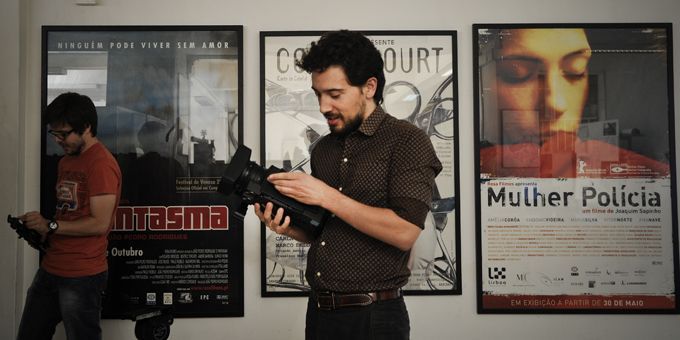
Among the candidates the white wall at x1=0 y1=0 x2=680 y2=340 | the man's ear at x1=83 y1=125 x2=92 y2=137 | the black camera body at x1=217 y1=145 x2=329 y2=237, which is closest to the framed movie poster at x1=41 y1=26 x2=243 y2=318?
the white wall at x1=0 y1=0 x2=680 y2=340

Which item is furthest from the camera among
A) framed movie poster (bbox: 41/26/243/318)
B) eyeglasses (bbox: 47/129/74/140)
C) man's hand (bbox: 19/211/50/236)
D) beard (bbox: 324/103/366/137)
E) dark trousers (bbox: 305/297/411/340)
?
framed movie poster (bbox: 41/26/243/318)

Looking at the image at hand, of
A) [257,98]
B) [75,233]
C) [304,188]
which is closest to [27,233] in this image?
[75,233]

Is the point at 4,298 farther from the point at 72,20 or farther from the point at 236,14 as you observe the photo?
the point at 236,14

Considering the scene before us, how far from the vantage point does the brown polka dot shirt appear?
4.47 ft

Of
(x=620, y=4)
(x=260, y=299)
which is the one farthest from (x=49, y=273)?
(x=620, y=4)

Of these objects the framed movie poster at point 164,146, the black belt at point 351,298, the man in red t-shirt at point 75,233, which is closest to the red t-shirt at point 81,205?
the man in red t-shirt at point 75,233

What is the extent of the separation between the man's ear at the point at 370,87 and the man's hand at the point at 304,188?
0.99 feet

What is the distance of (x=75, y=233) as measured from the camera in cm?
211

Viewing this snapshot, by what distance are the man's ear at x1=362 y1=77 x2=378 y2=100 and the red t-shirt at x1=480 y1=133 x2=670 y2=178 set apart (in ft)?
4.51

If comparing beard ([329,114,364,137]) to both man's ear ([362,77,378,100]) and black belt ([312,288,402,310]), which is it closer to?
man's ear ([362,77,378,100])

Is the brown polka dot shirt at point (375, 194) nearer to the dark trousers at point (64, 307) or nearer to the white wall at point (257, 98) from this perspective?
the dark trousers at point (64, 307)

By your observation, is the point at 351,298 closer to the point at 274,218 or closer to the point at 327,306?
the point at 327,306

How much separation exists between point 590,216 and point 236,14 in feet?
7.02

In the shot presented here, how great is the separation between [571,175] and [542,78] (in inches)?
20.9
